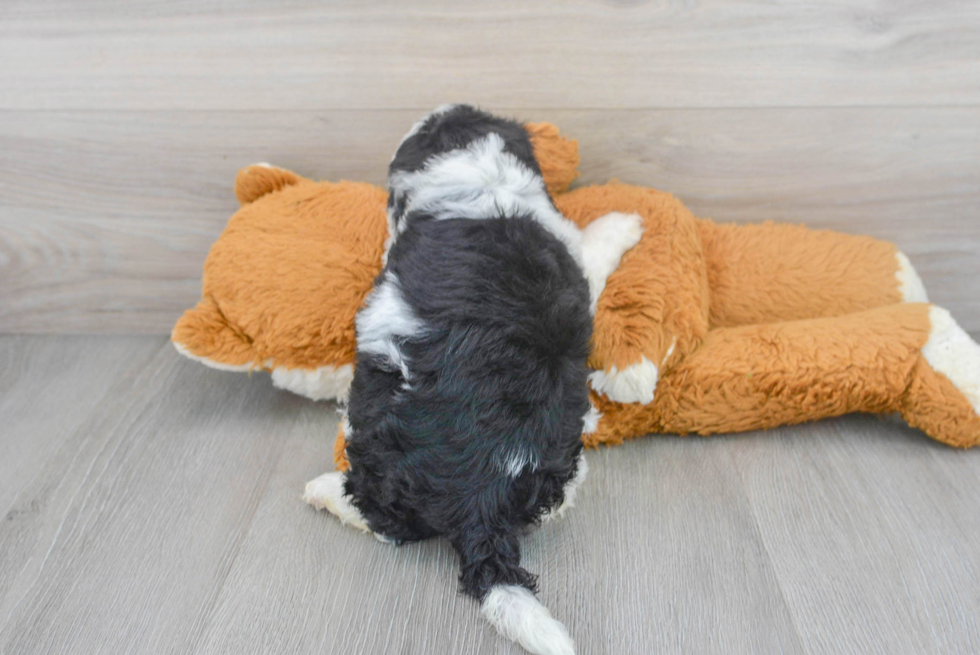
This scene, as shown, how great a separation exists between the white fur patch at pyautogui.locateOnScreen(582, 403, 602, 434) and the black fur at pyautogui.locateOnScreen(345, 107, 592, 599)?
0.10 ft

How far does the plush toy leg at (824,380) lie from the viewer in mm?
1138

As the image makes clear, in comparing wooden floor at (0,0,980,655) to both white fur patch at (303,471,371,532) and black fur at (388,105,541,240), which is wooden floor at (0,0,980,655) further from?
black fur at (388,105,541,240)

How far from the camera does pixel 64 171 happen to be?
1.38m

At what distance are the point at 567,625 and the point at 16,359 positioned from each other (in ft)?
4.13

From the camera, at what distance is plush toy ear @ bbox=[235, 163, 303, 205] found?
1288mm

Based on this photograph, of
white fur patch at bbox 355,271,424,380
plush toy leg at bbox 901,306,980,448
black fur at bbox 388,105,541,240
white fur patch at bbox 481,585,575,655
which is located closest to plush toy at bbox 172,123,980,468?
plush toy leg at bbox 901,306,980,448

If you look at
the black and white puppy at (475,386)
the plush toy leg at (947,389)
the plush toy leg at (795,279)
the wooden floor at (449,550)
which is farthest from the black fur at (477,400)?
the plush toy leg at (947,389)

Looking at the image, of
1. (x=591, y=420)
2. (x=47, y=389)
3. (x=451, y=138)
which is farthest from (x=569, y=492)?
(x=47, y=389)

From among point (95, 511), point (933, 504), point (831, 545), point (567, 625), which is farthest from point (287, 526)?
point (933, 504)

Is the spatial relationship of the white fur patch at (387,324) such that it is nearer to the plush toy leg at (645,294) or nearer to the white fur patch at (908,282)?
the plush toy leg at (645,294)

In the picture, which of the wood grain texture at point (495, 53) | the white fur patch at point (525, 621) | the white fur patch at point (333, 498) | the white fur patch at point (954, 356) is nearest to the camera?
the white fur patch at point (525, 621)

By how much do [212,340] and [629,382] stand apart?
668 mm

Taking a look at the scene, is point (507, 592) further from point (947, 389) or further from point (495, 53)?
point (495, 53)

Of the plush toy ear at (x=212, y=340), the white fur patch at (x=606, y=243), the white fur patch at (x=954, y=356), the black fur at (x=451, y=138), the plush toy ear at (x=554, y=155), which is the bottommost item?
the plush toy ear at (x=212, y=340)
